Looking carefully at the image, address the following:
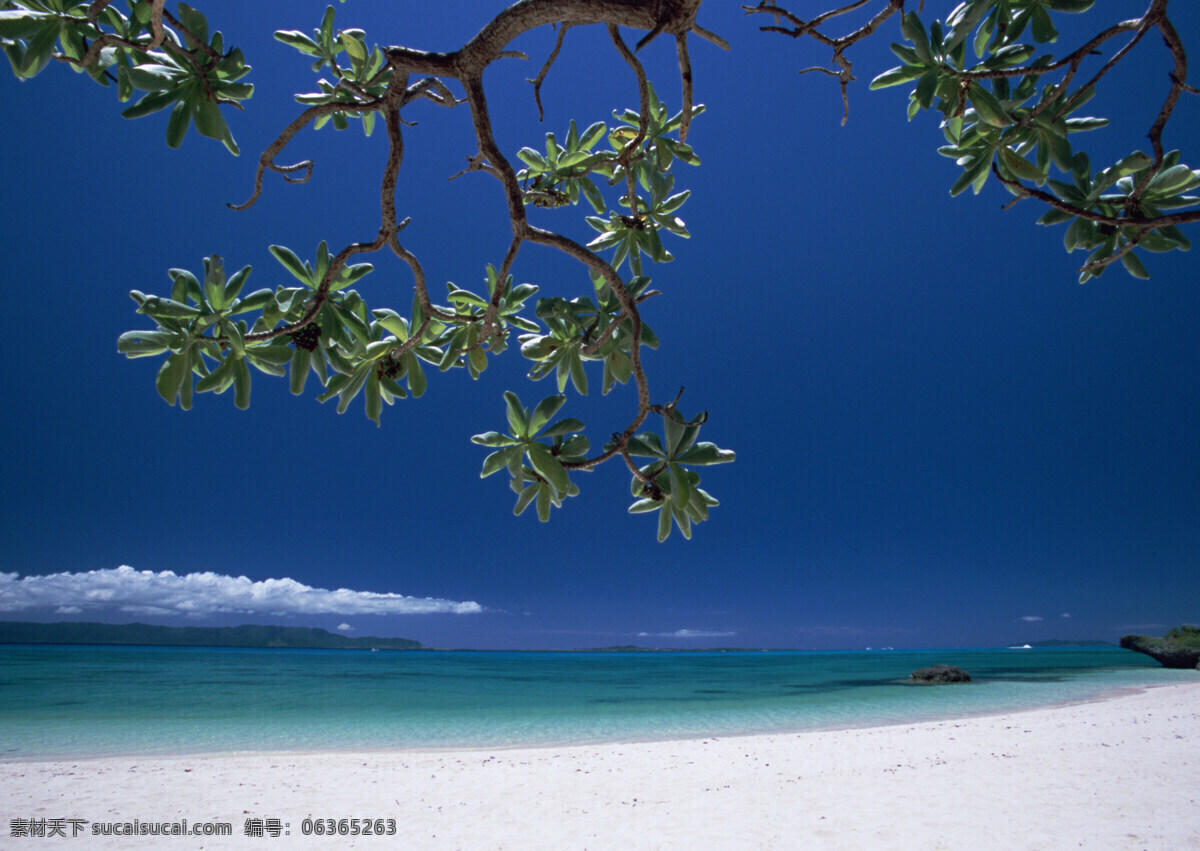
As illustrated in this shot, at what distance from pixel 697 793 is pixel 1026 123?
607 centimetres

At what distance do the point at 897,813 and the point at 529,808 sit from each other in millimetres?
3133

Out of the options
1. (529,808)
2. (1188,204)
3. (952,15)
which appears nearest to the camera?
(952,15)

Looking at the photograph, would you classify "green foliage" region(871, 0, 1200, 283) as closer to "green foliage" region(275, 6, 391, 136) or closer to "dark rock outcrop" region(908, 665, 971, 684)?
"green foliage" region(275, 6, 391, 136)

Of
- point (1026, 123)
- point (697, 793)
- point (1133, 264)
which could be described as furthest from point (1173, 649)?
point (1026, 123)

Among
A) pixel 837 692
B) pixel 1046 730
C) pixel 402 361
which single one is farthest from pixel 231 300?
pixel 837 692

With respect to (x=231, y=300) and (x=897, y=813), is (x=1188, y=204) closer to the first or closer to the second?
(x=231, y=300)

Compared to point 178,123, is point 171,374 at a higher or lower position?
lower

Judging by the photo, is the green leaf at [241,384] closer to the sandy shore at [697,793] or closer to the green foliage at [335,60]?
the green foliage at [335,60]

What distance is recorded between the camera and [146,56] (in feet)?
4.78

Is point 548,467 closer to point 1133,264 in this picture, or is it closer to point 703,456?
point 703,456

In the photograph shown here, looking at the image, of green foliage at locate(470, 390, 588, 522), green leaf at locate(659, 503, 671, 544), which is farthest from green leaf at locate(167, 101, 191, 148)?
green leaf at locate(659, 503, 671, 544)

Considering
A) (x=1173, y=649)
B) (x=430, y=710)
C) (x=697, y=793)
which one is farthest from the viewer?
(x=1173, y=649)

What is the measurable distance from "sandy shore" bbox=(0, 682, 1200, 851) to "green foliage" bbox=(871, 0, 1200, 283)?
4.28 m

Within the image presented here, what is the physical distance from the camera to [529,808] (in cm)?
550
